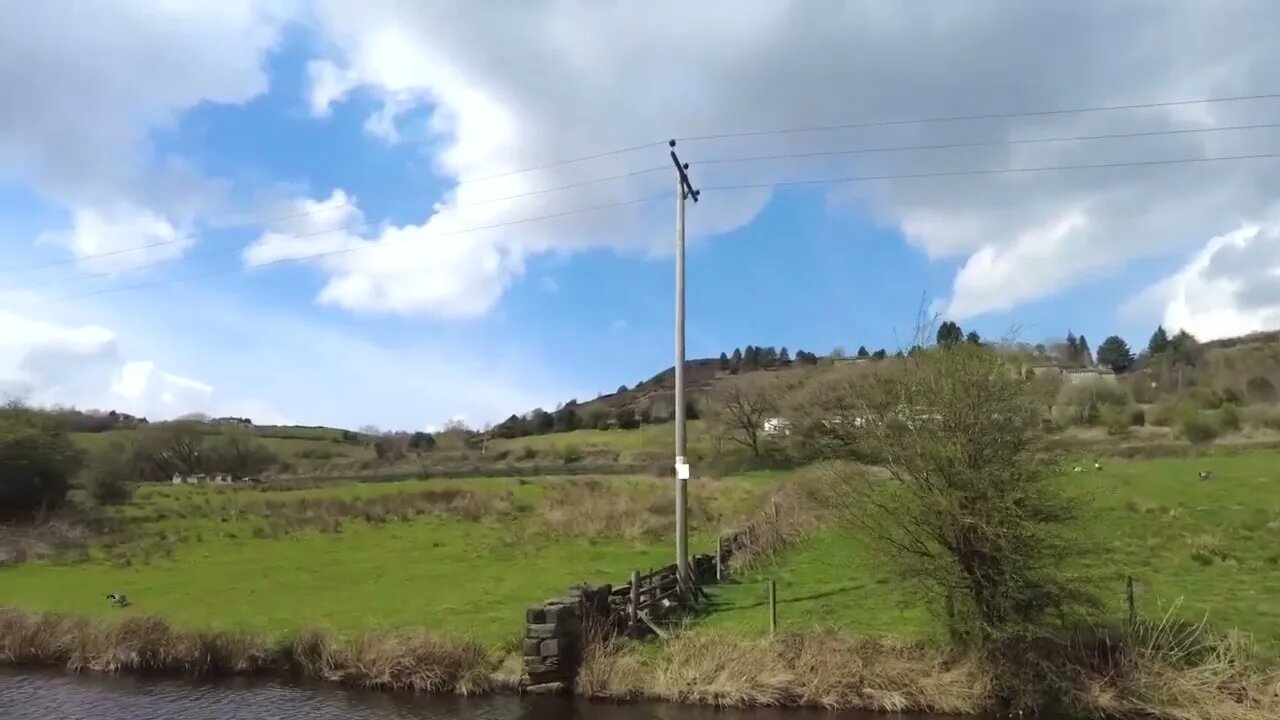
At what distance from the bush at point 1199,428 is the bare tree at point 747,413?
28.7m

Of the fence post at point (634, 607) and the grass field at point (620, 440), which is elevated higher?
the grass field at point (620, 440)

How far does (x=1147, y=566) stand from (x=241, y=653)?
26308mm

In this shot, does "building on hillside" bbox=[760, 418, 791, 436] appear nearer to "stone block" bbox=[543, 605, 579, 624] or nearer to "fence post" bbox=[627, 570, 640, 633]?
"fence post" bbox=[627, 570, 640, 633]

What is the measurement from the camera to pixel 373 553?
3697 centimetres

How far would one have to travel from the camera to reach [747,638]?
18.5 metres

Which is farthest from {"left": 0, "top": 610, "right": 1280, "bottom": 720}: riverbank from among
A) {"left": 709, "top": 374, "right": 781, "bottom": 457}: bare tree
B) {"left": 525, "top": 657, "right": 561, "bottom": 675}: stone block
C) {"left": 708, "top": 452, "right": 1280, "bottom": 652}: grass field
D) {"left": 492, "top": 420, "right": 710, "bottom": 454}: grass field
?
{"left": 492, "top": 420, "right": 710, "bottom": 454}: grass field

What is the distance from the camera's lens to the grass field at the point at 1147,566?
63.6 feet

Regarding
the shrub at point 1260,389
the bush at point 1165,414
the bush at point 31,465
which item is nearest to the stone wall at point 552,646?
the bush at point 31,465

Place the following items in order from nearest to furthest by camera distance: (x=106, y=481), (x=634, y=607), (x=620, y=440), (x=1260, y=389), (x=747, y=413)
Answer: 1. (x=634, y=607)
2. (x=106, y=481)
3. (x=747, y=413)
4. (x=1260, y=389)
5. (x=620, y=440)

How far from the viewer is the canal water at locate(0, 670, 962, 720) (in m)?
16.5

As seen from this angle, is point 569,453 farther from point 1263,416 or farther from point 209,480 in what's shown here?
point 1263,416

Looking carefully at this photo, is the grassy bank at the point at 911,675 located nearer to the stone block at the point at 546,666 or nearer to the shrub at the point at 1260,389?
the stone block at the point at 546,666

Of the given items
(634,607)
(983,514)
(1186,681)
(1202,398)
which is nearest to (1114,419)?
(1202,398)

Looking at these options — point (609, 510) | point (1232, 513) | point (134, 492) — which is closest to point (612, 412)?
point (134, 492)
